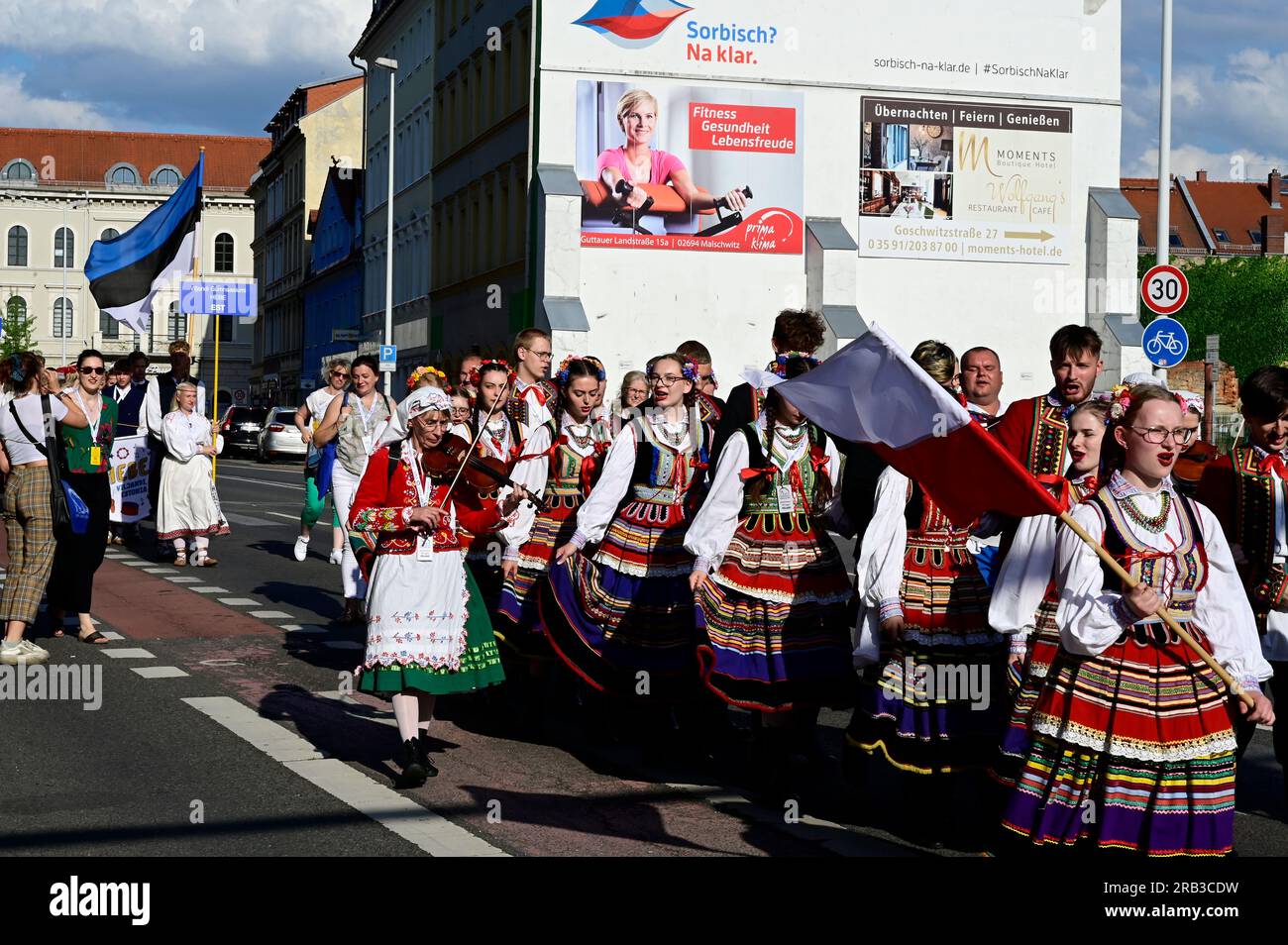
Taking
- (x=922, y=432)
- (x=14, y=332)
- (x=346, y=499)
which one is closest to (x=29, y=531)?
(x=346, y=499)

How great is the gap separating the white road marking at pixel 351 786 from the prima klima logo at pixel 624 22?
3381 centimetres

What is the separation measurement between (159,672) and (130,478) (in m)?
9.05

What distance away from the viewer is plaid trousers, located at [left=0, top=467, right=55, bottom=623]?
11188 millimetres

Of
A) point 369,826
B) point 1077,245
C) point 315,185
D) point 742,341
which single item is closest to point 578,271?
point 742,341

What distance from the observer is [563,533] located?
9234 millimetres

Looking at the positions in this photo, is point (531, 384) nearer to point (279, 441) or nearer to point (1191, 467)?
point (1191, 467)

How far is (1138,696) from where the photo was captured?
5.19 m

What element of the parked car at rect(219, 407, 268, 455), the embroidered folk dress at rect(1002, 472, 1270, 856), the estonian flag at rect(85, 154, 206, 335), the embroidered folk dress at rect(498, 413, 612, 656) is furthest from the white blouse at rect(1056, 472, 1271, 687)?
the parked car at rect(219, 407, 268, 455)

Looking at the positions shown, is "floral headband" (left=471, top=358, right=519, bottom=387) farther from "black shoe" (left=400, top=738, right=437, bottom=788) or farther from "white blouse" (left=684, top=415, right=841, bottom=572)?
"black shoe" (left=400, top=738, right=437, bottom=788)

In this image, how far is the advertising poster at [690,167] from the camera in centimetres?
4100

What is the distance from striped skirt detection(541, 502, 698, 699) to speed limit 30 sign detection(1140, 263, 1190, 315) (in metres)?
13.8

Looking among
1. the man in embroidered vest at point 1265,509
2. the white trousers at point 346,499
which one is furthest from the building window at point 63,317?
the man in embroidered vest at point 1265,509
